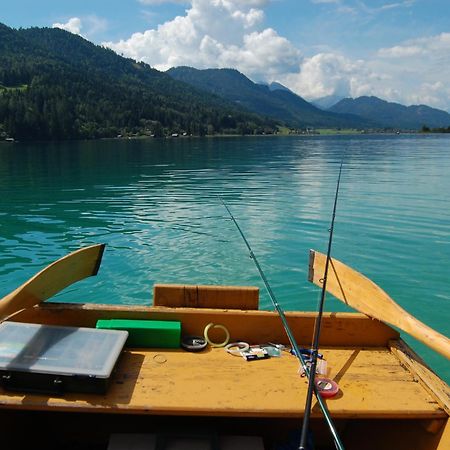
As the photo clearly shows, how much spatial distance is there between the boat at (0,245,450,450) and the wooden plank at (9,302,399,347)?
13 millimetres

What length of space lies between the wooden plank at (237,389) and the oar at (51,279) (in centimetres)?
120

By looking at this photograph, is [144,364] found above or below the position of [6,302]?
below

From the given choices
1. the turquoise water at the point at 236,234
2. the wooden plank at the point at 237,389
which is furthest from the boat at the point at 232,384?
the turquoise water at the point at 236,234

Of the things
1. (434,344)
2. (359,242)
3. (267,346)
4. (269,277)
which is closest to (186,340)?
(267,346)

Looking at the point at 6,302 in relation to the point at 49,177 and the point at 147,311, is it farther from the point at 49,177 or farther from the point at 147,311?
the point at 49,177

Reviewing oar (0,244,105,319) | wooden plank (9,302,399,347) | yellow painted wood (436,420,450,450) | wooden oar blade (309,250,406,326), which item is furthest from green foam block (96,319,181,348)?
yellow painted wood (436,420,450,450)

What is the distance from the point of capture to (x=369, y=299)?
219 inches

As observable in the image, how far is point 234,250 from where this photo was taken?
16.2m

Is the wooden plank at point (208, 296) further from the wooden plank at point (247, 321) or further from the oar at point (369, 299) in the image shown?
the oar at point (369, 299)

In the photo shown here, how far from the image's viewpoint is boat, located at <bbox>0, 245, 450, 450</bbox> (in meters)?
4.18

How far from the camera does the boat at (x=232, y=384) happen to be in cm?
418

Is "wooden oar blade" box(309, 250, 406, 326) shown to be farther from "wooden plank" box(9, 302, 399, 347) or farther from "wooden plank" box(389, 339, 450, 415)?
"wooden plank" box(389, 339, 450, 415)

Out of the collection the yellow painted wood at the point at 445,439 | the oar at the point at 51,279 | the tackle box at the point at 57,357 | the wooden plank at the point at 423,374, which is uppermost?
the oar at the point at 51,279

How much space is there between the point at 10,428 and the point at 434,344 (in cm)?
443
